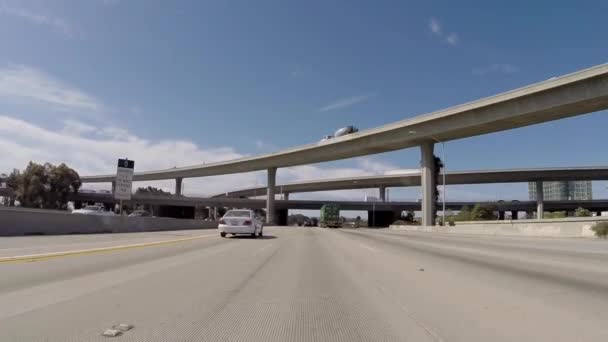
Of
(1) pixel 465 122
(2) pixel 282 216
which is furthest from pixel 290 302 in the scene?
(2) pixel 282 216

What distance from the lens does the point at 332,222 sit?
84.4 metres

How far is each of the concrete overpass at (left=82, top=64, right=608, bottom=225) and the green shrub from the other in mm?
14838

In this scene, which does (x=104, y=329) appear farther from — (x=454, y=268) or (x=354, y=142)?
(x=354, y=142)

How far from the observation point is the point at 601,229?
101ft

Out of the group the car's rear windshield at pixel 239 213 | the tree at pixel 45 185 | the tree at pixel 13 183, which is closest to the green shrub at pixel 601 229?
the car's rear windshield at pixel 239 213

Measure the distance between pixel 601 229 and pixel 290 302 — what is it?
2967 centimetres

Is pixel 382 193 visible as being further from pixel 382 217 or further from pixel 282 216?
pixel 282 216

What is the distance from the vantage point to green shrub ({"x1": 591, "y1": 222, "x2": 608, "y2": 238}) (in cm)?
3038

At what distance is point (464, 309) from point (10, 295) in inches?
283

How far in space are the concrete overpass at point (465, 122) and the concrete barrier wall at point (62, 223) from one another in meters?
34.3

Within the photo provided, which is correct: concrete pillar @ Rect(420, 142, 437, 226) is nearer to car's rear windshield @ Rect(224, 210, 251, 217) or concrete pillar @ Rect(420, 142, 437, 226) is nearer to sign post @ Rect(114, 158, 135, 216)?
car's rear windshield @ Rect(224, 210, 251, 217)

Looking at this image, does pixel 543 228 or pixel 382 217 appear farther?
pixel 382 217

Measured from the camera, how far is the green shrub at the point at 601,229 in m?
30.4

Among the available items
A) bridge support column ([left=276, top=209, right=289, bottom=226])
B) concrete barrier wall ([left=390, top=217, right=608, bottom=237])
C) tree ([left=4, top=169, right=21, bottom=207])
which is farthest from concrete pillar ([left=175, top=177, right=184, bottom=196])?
concrete barrier wall ([left=390, top=217, right=608, bottom=237])
